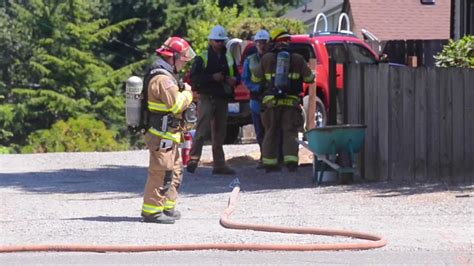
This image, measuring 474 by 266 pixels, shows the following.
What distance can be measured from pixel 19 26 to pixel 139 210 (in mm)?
27545

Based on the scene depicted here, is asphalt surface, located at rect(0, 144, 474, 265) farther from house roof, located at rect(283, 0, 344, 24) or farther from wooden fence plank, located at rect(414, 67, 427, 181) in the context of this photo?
house roof, located at rect(283, 0, 344, 24)

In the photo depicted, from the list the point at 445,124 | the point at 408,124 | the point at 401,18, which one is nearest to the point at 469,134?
the point at 445,124

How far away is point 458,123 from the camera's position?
13594mm

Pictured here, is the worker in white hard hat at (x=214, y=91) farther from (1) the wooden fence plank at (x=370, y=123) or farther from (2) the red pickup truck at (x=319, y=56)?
(2) the red pickup truck at (x=319, y=56)

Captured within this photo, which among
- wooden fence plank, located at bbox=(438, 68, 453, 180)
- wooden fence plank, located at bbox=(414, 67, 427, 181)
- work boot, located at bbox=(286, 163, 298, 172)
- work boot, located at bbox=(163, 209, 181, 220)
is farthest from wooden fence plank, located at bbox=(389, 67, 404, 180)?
work boot, located at bbox=(163, 209, 181, 220)

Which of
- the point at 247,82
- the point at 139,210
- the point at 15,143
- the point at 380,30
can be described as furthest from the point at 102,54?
the point at 139,210

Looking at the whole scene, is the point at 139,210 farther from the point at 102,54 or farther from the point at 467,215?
the point at 102,54

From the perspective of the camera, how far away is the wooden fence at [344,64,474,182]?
13.6 meters

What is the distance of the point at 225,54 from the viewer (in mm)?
15570

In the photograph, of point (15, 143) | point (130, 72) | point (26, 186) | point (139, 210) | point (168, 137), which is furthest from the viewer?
point (130, 72)

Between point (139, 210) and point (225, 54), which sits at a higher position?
point (225, 54)

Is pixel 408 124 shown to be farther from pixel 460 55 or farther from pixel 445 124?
pixel 460 55

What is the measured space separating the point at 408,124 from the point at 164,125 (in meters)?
4.30

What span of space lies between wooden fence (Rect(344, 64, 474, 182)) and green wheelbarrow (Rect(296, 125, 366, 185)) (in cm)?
40
